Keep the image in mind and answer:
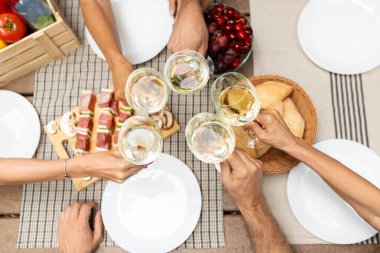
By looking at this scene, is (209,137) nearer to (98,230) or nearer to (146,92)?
(146,92)

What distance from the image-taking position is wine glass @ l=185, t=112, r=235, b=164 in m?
0.91

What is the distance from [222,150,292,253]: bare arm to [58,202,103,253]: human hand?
44 centimetres

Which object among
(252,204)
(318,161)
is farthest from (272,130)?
(252,204)

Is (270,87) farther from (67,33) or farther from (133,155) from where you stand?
(67,33)

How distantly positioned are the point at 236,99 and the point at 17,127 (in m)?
0.72

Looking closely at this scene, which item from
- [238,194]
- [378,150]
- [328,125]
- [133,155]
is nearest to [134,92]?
[133,155]

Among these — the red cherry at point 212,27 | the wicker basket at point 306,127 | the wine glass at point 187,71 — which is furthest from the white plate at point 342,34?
the wine glass at point 187,71

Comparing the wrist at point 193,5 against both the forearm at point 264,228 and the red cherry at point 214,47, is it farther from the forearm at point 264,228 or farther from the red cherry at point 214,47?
the forearm at point 264,228

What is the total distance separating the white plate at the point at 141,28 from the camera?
118 cm

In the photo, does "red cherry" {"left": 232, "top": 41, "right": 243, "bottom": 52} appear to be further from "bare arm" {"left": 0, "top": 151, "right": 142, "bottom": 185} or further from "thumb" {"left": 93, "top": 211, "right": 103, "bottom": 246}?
"thumb" {"left": 93, "top": 211, "right": 103, "bottom": 246}

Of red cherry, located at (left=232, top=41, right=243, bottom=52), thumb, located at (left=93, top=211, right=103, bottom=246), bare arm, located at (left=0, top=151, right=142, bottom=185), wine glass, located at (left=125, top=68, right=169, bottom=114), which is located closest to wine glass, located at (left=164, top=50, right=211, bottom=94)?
wine glass, located at (left=125, top=68, right=169, bottom=114)

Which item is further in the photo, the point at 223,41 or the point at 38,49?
the point at 38,49

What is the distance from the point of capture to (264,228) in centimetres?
104

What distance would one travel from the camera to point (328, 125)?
1.14m
